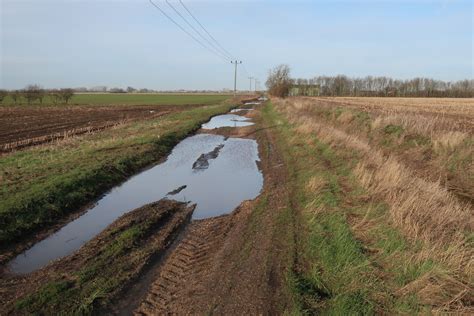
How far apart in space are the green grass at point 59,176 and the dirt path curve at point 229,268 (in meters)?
3.62

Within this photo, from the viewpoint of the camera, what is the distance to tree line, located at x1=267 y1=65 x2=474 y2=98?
3462 inches

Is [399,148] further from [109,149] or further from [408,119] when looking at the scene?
[109,149]

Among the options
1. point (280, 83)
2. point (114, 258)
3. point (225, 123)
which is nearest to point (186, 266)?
point (114, 258)

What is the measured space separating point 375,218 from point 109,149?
1339cm

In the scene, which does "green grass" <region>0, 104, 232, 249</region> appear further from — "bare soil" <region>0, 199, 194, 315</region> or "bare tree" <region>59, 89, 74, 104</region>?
"bare tree" <region>59, 89, 74, 104</region>

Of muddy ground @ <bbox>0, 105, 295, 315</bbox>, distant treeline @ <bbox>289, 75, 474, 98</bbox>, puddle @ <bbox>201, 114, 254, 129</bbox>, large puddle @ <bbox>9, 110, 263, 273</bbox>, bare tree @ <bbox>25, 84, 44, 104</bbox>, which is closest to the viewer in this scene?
muddy ground @ <bbox>0, 105, 295, 315</bbox>

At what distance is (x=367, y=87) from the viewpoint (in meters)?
142

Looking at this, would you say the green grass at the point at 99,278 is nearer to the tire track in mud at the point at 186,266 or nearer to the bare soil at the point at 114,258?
the bare soil at the point at 114,258

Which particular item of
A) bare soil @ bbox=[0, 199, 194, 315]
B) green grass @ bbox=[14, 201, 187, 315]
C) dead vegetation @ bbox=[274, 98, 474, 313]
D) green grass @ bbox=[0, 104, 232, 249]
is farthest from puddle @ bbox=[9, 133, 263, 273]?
dead vegetation @ bbox=[274, 98, 474, 313]

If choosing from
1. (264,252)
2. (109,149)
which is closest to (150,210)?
(264,252)

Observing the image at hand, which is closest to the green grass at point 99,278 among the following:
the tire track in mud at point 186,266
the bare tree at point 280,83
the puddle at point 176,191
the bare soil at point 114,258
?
the bare soil at point 114,258

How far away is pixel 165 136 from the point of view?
72.3 feet

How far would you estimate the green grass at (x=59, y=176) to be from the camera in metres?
8.09

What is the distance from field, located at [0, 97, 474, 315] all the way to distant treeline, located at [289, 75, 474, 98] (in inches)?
3658
